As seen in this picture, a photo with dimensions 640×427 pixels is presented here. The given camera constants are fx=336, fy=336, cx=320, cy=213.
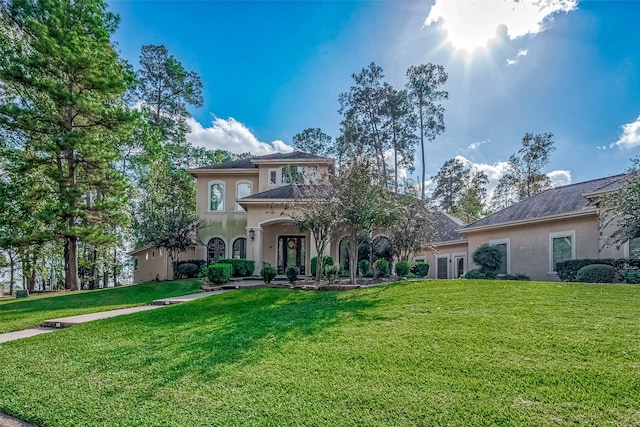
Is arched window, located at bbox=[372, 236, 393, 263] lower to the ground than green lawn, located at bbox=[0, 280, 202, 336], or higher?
higher

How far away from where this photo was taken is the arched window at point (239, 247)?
20.9 m

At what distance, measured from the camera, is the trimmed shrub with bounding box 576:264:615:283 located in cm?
1091

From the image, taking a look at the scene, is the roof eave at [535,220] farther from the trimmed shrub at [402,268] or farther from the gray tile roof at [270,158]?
the gray tile roof at [270,158]

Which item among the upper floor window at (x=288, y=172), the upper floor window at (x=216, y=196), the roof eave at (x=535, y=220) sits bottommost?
the roof eave at (x=535, y=220)

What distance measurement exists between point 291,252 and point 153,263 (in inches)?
376

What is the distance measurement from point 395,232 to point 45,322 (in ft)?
41.1

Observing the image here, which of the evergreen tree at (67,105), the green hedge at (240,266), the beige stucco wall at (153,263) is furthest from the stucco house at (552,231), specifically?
the evergreen tree at (67,105)

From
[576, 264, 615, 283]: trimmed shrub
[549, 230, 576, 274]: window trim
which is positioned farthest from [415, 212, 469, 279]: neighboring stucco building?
[576, 264, 615, 283]: trimmed shrub

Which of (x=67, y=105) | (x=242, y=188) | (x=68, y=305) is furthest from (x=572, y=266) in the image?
(x=67, y=105)

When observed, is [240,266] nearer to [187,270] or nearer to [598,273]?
[187,270]

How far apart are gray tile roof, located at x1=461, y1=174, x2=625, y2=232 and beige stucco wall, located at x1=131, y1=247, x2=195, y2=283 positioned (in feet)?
58.8

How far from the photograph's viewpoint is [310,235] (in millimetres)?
18078

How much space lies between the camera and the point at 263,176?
2077 cm

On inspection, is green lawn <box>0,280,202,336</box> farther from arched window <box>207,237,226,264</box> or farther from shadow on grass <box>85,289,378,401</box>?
arched window <box>207,237,226,264</box>
